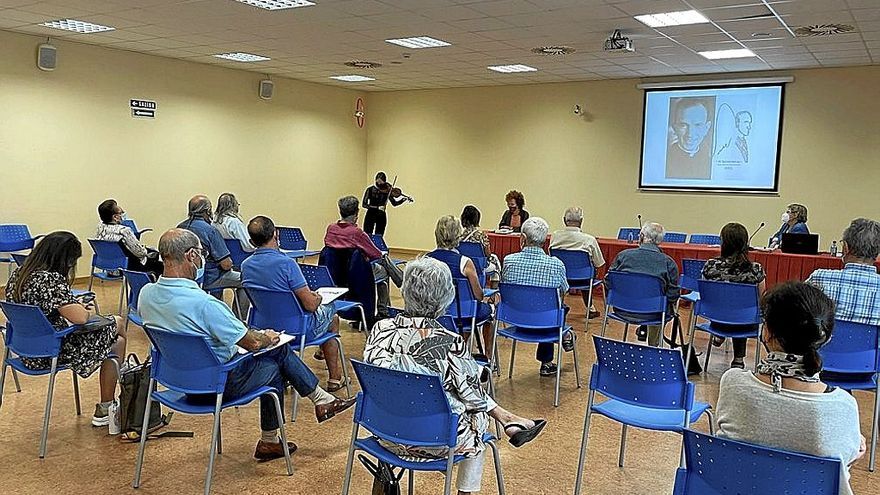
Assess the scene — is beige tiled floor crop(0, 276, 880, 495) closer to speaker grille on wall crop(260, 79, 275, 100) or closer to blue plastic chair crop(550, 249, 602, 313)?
blue plastic chair crop(550, 249, 602, 313)

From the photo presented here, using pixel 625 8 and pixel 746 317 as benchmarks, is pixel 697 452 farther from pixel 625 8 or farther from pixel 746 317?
pixel 625 8

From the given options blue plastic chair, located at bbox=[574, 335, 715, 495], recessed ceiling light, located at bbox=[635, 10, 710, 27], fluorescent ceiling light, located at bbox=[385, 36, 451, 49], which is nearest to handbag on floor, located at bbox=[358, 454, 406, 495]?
blue plastic chair, located at bbox=[574, 335, 715, 495]

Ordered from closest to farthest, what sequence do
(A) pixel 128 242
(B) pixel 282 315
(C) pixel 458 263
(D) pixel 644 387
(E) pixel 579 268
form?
(D) pixel 644 387 → (B) pixel 282 315 → (C) pixel 458 263 → (A) pixel 128 242 → (E) pixel 579 268

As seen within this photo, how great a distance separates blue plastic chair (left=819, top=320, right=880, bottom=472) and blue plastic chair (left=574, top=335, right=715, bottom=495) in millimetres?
1102

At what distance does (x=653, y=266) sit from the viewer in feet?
18.6

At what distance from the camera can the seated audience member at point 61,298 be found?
3785 mm

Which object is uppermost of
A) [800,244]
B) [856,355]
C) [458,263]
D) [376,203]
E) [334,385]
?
[376,203]

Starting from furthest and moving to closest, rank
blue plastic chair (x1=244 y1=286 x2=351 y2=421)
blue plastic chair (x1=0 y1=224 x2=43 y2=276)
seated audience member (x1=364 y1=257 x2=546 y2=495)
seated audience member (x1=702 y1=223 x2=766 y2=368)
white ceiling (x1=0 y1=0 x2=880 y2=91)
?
blue plastic chair (x1=0 y1=224 x2=43 y2=276), white ceiling (x1=0 y1=0 x2=880 y2=91), seated audience member (x1=702 y1=223 x2=766 y2=368), blue plastic chair (x1=244 y1=286 x2=351 y2=421), seated audience member (x1=364 y1=257 x2=546 y2=495)

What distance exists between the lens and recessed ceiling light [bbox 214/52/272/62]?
392 inches

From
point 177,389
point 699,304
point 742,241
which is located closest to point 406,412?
point 177,389

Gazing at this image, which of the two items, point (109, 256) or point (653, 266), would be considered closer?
point (653, 266)

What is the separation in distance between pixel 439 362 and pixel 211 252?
12.3ft

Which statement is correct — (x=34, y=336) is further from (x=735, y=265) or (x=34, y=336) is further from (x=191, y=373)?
(x=735, y=265)

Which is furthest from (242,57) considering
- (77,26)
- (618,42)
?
(618,42)
